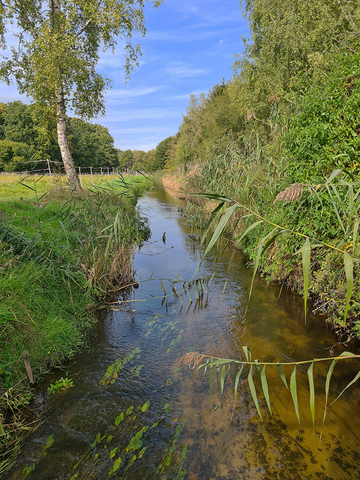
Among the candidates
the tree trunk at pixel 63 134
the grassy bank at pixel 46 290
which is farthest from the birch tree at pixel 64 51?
the grassy bank at pixel 46 290

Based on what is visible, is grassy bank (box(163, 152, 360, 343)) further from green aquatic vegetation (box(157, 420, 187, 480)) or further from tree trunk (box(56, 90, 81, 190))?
tree trunk (box(56, 90, 81, 190))

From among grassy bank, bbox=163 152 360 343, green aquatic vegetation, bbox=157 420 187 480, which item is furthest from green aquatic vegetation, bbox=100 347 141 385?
grassy bank, bbox=163 152 360 343

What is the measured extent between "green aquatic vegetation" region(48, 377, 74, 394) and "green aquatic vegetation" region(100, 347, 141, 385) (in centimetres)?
38

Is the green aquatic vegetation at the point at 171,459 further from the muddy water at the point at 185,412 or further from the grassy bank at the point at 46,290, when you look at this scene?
the grassy bank at the point at 46,290

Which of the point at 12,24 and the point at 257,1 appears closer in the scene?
the point at 12,24

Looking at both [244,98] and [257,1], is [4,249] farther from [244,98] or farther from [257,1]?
[257,1]

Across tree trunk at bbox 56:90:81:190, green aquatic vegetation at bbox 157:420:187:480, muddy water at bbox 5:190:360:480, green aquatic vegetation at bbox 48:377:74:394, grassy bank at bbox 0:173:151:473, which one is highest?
tree trunk at bbox 56:90:81:190

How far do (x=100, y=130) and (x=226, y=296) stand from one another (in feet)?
301

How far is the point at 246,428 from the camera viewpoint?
2801mm

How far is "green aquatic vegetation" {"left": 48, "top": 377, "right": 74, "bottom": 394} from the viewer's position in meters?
3.25

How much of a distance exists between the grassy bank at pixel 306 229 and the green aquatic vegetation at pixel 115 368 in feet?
7.64

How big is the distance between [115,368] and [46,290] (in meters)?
1.55

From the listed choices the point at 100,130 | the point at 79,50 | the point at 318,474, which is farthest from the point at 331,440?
the point at 100,130

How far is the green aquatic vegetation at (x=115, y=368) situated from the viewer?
3489 millimetres
